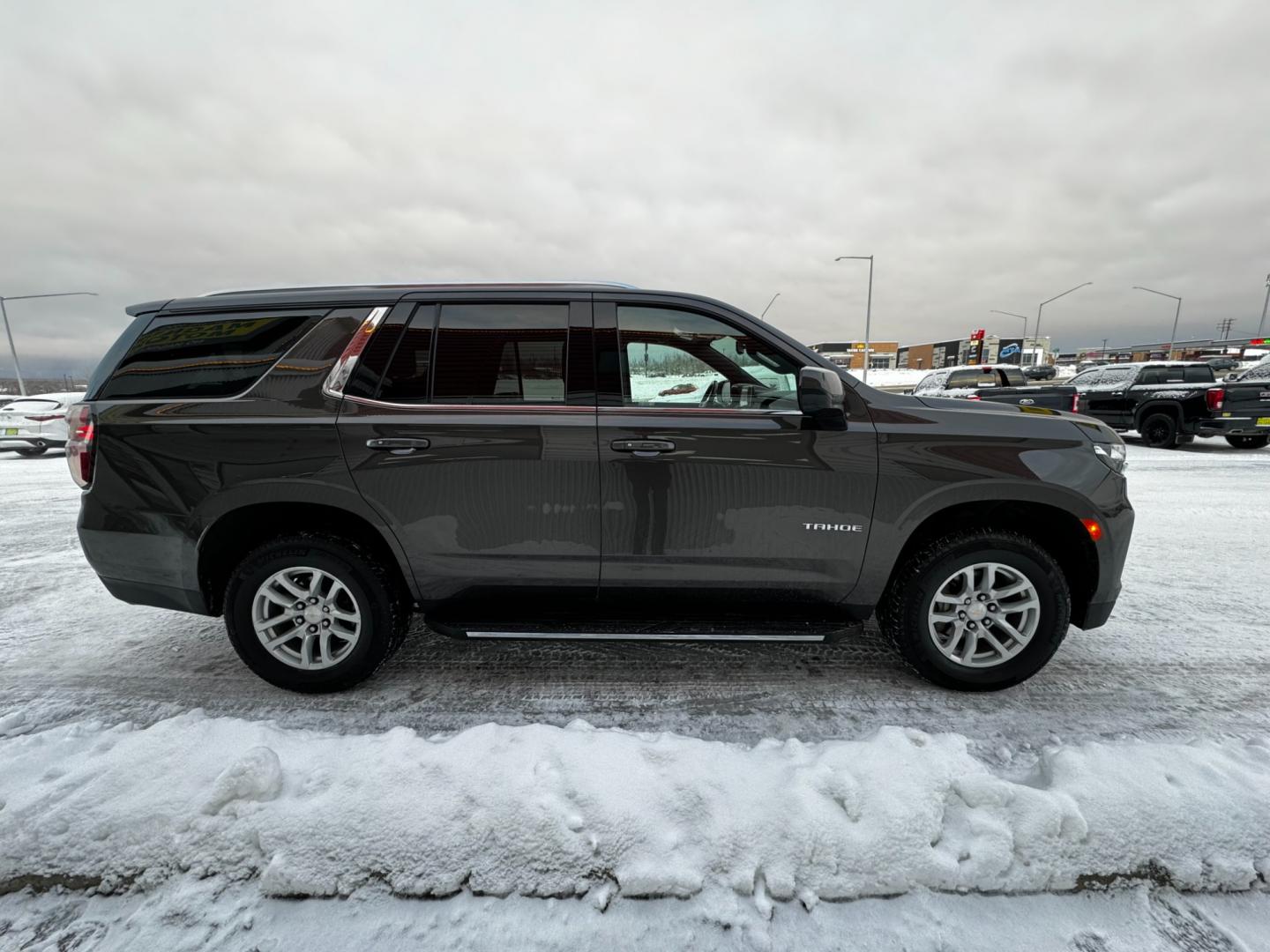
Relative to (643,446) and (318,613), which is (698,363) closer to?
(643,446)

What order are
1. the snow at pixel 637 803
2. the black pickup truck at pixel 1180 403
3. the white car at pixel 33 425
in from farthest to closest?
the white car at pixel 33 425 → the black pickup truck at pixel 1180 403 → the snow at pixel 637 803

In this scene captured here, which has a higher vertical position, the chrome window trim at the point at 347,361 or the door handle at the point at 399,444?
the chrome window trim at the point at 347,361

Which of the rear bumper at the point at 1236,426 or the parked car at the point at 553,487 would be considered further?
the rear bumper at the point at 1236,426

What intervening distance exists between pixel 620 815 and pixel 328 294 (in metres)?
2.63

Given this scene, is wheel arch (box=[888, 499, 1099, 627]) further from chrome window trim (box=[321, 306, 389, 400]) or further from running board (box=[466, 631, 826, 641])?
chrome window trim (box=[321, 306, 389, 400])

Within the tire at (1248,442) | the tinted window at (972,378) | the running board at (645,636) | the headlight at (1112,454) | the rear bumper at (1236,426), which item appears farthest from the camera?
the tinted window at (972,378)

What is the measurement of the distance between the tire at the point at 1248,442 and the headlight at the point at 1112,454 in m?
12.5

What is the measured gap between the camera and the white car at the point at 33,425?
11109 mm

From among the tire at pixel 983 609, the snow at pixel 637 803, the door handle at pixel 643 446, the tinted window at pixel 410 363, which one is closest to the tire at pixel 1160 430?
the snow at pixel 637 803

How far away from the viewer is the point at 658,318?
272cm

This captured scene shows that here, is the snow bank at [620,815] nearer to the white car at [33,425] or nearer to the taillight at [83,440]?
the taillight at [83,440]

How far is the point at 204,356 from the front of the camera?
2.61 m

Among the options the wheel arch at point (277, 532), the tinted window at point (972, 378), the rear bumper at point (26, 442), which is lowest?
the rear bumper at point (26, 442)

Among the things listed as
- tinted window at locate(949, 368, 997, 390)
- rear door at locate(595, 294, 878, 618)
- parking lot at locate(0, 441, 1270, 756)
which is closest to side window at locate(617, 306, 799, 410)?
rear door at locate(595, 294, 878, 618)
